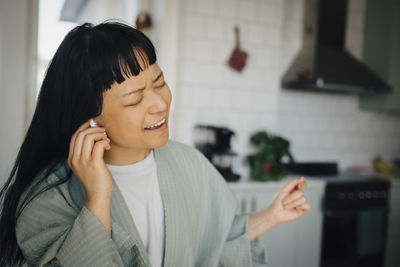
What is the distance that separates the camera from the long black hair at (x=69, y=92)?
84 cm

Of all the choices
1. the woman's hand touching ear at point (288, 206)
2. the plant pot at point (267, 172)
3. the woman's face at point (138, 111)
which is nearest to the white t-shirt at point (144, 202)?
the woman's face at point (138, 111)

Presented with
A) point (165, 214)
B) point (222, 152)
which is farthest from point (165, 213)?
point (222, 152)

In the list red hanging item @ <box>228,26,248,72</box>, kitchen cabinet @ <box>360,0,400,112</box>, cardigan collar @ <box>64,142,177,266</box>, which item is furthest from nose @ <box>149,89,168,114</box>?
kitchen cabinet @ <box>360,0,400,112</box>

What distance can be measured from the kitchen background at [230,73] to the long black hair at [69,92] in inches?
51.4

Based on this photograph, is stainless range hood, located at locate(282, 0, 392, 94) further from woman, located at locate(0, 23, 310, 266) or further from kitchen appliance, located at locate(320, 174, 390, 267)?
woman, located at locate(0, 23, 310, 266)

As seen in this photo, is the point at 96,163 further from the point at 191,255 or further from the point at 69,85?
the point at 191,255

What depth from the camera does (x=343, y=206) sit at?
2555 mm

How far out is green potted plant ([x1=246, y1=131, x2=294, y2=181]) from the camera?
8.13 ft

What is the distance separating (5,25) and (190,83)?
1244 mm

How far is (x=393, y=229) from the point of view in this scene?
2.83m

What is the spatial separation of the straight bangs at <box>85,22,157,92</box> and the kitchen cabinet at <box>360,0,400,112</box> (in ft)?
9.55

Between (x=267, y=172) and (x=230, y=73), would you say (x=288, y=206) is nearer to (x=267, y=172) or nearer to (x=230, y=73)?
(x=267, y=172)

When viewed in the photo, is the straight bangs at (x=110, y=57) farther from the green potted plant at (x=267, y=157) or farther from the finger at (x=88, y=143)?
the green potted plant at (x=267, y=157)

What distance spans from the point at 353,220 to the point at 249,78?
1.38 metres
